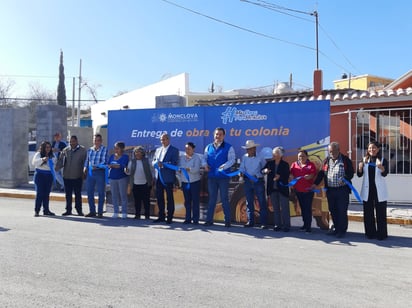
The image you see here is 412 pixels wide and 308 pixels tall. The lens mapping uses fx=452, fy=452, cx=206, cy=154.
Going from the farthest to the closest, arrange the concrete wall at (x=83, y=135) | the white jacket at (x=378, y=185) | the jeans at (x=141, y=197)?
the concrete wall at (x=83, y=135)
the jeans at (x=141, y=197)
the white jacket at (x=378, y=185)

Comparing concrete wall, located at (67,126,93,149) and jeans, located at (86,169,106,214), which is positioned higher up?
concrete wall, located at (67,126,93,149)

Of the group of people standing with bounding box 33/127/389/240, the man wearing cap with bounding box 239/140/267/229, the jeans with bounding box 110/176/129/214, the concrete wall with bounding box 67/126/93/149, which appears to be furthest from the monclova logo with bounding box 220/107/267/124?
the concrete wall with bounding box 67/126/93/149

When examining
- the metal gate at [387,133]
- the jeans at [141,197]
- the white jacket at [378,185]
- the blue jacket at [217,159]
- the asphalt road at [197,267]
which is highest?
the metal gate at [387,133]

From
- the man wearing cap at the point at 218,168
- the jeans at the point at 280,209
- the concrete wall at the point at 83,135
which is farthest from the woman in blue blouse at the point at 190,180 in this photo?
the concrete wall at the point at 83,135

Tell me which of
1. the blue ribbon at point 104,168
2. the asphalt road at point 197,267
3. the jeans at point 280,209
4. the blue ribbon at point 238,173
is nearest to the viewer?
the asphalt road at point 197,267

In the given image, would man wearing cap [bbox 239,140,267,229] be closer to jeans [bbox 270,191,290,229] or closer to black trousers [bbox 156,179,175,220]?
jeans [bbox 270,191,290,229]

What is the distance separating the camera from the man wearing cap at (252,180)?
354 inches

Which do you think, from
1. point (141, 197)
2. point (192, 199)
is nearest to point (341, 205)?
point (192, 199)

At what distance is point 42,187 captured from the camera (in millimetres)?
10484

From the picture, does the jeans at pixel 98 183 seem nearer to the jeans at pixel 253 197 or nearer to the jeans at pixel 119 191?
the jeans at pixel 119 191

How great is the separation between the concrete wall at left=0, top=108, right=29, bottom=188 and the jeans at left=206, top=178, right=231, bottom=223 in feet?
33.2

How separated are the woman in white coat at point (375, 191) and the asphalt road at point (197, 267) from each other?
0.94 ft

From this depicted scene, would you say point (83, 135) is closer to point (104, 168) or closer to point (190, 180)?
point (104, 168)

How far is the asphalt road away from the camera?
479 cm
